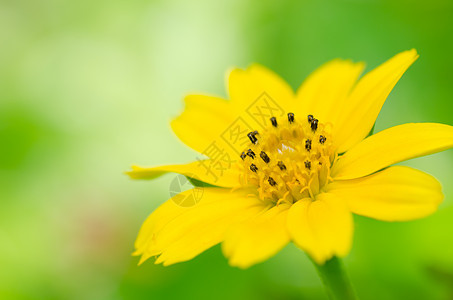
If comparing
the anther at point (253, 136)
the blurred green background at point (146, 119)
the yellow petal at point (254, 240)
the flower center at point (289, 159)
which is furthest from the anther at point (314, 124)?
the blurred green background at point (146, 119)

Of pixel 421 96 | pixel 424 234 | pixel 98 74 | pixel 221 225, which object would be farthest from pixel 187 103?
pixel 98 74

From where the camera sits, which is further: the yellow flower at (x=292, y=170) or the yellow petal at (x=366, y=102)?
the yellow petal at (x=366, y=102)

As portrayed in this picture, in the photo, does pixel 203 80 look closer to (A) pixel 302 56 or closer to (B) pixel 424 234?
(A) pixel 302 56

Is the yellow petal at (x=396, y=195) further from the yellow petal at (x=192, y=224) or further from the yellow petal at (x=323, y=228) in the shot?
the yellow petal at (x=192, y=224)

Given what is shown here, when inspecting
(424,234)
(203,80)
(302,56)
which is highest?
(203,80)

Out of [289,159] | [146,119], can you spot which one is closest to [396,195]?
[289,159]
